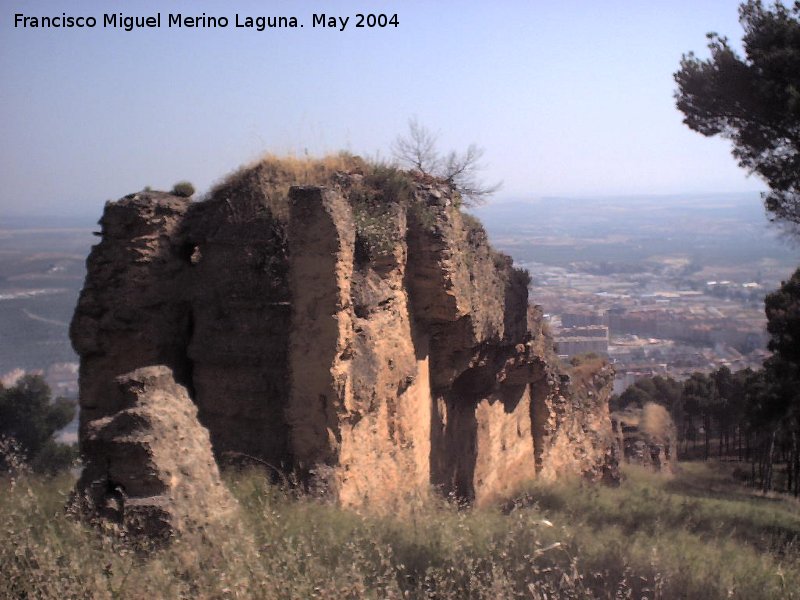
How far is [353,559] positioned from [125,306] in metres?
4.98

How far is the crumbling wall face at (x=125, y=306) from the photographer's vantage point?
9406 millimetres

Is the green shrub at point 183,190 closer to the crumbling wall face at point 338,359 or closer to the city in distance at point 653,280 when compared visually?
the crumbling wall face at point 338,359

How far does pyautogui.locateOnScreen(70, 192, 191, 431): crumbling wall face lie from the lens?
9406 millimetres

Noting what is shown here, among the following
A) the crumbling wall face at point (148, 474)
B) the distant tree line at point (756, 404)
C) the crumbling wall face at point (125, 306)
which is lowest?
the distant tree line at point (756, 404)

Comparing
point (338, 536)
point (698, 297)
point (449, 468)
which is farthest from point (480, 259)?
point (698, 297)

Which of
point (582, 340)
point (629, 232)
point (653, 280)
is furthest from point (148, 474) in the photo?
point (629, 232)

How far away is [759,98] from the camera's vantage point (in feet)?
40.6

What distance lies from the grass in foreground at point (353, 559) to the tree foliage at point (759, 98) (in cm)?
593

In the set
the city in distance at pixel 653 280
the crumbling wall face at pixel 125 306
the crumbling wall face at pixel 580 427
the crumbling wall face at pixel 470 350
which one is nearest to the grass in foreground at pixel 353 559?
the crumbling wall face at pixel 125 306

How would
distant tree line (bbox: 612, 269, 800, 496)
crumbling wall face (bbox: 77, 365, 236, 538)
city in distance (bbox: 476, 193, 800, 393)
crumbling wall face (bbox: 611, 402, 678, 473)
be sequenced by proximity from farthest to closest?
city in distance (bbox: 476, 193, 800, 393), crumbling wall face (bbox: 611, 402, 678, 473), distant tree line (bbox: 612, 269, 800, 496), crumbling wall face (bbox: 77, 365, 236, 538)

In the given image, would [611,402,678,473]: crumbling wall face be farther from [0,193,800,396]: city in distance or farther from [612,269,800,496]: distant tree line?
[0,193,800,396]: city in distance

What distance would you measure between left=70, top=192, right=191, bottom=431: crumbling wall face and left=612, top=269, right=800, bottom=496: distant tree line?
13713 mm

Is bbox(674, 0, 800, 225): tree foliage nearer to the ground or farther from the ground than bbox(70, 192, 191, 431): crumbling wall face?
farther from the ground

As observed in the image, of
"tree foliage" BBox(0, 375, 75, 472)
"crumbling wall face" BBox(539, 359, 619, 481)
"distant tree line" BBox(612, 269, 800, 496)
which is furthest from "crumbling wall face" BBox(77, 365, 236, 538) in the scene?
"tree foliage" BBox(0, 375, 75, 472)
